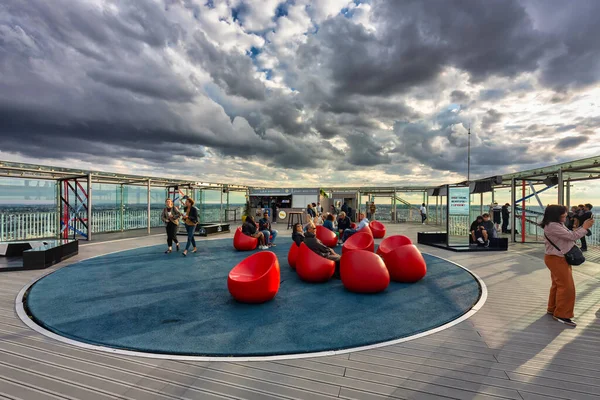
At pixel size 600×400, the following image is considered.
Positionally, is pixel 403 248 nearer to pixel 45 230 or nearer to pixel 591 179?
pixel 591 179

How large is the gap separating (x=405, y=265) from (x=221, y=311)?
4025mm

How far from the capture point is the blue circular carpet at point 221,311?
141 inches

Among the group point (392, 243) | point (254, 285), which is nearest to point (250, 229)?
point (392, 243)

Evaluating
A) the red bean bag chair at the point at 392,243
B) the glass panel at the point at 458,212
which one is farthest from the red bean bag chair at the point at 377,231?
the red bean bag chair at the point at 392,243

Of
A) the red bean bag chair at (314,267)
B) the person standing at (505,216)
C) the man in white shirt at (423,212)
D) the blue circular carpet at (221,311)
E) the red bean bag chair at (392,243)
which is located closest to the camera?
the blue circular carpet at (221,311)

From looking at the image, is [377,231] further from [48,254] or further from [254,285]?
[48,254]

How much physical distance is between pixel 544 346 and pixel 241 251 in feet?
27.8

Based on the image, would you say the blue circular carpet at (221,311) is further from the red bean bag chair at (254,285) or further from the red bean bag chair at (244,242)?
the red bean bag chair at (244,242)

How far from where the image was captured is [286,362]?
10.1ft

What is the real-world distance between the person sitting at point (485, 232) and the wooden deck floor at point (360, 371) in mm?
7173

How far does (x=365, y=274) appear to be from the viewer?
552 centimetres

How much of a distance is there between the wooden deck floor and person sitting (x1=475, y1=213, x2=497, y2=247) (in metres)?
7.17

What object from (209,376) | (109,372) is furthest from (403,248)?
(109,372)

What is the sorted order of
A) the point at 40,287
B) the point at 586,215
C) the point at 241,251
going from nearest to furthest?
the point at 40,287 → the point at 586,215 → the point at 241,251
